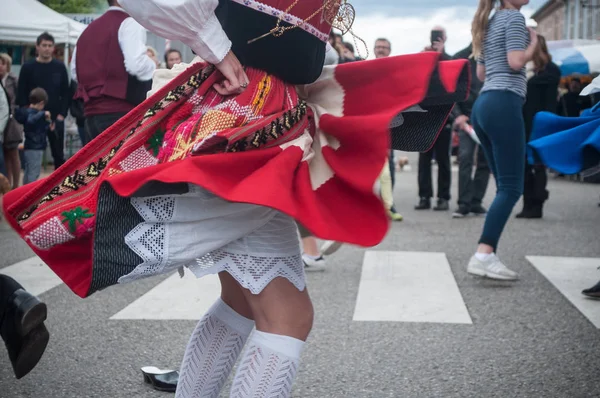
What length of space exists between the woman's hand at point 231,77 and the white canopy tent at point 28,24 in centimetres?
1177

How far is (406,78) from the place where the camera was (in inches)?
86.0

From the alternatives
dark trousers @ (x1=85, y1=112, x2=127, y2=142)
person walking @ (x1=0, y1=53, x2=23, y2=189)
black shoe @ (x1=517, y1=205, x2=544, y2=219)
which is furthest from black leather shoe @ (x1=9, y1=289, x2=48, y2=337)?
black shoe @ (x1=517, y1=205, x2=544, y2=219)

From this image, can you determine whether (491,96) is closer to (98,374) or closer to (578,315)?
(578,315)

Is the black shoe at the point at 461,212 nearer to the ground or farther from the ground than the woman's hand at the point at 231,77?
nearer to the ground

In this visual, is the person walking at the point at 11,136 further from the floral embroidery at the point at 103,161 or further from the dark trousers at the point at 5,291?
the floral embroidery at the point at 103,161

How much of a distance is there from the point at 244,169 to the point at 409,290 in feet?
11.0

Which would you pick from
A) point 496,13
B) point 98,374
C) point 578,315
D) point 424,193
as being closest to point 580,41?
point 424,193

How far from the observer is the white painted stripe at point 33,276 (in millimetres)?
5354

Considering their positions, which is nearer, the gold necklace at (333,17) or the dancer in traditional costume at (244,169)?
the dancer in traditional costume at (244,169)

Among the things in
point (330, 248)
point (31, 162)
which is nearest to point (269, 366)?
point (330, 248)

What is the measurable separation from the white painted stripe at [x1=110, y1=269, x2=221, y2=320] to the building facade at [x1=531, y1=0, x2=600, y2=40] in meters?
24.1

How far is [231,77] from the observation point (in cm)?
207

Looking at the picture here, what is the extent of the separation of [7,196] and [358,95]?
3.03ft

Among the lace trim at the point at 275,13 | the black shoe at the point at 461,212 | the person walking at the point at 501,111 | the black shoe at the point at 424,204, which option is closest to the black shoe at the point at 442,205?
the black shoe at the point at 424,204
